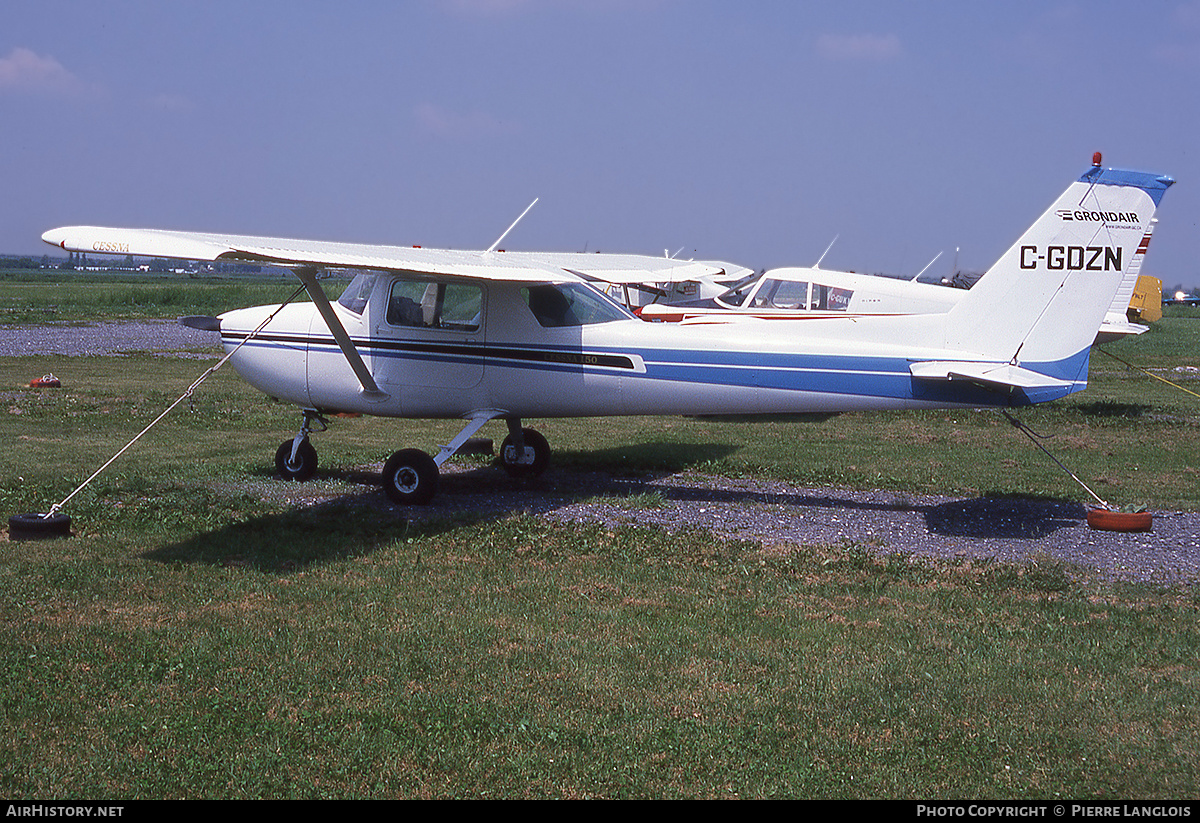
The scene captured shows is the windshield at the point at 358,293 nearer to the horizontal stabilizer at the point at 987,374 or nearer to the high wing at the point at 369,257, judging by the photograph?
the high wing at the point at 369,257

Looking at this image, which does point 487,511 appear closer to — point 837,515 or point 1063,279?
point 837,515

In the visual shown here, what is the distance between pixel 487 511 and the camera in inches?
390

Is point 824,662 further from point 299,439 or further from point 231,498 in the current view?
point 299,439

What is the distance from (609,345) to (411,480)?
234 centimetres

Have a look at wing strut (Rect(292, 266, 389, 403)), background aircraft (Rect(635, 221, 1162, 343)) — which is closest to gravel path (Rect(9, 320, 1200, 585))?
wing strut (Rect(292, 266, 389, 403))

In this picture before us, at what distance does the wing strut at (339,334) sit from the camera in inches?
368

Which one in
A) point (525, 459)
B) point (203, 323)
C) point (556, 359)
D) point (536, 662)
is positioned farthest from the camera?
point (525, 459)

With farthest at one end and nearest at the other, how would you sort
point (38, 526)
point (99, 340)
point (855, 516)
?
point (99, 340) → point (855, 516) → point (38, 526)

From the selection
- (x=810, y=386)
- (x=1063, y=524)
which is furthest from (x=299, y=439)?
(x=1063, y=524)

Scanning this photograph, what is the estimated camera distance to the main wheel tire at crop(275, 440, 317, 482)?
1111 cm

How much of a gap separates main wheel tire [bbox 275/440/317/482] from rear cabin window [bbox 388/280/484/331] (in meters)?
1.73

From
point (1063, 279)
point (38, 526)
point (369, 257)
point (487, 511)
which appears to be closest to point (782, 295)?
point (1063, 279)

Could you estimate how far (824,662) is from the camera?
19.6ft
